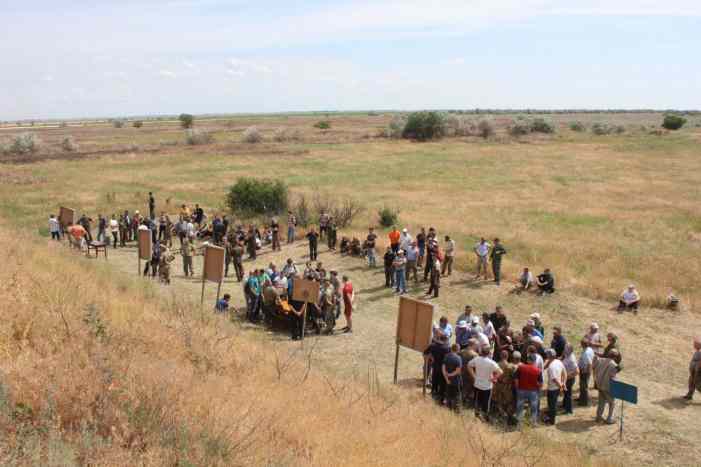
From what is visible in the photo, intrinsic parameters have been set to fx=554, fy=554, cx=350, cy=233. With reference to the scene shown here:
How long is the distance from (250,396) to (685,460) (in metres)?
7.31

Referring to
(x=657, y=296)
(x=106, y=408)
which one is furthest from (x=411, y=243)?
(x=106, y=408)

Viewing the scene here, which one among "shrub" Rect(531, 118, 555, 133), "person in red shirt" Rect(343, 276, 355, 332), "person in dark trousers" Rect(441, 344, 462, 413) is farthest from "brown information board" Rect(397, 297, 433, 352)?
"shrub" Rect(531, 118, 555, 133)

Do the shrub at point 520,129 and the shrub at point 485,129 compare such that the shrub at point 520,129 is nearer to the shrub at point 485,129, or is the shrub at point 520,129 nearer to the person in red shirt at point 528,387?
the shrub at point 485,129

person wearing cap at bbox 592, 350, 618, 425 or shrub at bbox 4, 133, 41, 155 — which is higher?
shrub at bbox 4, 133, 41, 155

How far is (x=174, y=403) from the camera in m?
5.41

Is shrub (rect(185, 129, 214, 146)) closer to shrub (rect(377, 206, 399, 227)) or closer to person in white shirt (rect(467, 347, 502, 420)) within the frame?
shrub (rect(377, 206, 399, 227))

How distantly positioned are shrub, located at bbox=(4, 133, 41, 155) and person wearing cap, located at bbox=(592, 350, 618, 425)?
6952 cm

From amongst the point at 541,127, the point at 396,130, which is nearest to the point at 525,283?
the point at 396,130

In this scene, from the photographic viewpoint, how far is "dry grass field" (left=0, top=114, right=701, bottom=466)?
10.7 m

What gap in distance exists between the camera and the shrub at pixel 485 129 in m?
85.2

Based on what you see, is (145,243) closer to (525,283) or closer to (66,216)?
(66,216)

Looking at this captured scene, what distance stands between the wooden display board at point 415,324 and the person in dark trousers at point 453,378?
63 centimetres

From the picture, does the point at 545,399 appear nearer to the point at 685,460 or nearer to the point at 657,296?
the point at 685,460

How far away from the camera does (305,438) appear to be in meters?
5.78
